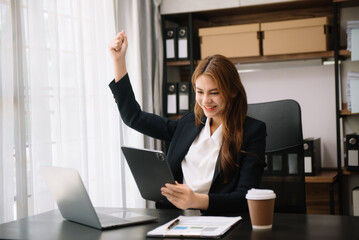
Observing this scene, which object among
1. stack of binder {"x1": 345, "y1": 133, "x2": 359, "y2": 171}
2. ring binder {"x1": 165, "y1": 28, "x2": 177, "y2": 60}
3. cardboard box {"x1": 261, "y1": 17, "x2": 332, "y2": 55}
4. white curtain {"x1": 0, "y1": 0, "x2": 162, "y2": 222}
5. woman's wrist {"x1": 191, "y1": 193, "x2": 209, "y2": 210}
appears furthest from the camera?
ring binder {"x1": 165, "y1": 28, "x2": 177, "y2": 60}

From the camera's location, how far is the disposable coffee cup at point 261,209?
1262 mm

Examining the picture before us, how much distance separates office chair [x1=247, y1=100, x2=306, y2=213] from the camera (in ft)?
6.30

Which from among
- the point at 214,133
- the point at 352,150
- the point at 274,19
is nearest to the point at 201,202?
the point at 214,133

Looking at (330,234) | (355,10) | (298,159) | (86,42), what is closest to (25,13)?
(86,42)

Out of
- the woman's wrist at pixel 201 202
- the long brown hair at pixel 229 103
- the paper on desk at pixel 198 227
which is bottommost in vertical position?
the paper on desk at pixel 198 227

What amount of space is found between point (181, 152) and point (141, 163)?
1.39 ft

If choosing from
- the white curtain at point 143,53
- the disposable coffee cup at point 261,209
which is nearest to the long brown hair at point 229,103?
the disposable coffee cup at point 261,209

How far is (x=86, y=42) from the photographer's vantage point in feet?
8.89

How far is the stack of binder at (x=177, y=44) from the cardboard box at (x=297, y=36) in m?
0.59

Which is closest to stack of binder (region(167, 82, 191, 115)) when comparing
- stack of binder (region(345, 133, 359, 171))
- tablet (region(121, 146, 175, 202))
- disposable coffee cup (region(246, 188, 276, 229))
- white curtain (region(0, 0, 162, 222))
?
white curtain (region(0, 0, 162, 222))

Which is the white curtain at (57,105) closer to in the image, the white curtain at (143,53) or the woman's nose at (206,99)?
the white curtain at (143,53)

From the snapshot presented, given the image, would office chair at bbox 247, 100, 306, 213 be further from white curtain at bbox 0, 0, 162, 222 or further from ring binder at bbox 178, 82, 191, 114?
ring binder at bbox 178, 82, 191, 114

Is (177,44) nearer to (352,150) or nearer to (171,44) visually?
(171,44)

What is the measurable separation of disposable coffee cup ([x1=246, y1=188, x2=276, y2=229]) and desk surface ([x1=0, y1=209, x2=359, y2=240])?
25mm
